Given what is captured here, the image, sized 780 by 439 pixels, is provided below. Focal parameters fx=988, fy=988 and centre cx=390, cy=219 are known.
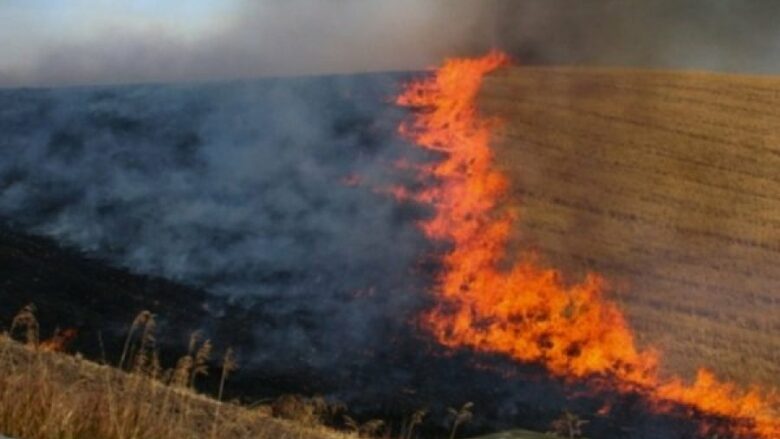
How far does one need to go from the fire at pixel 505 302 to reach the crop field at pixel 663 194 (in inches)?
6.0

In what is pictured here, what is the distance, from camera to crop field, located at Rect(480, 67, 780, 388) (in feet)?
28.7

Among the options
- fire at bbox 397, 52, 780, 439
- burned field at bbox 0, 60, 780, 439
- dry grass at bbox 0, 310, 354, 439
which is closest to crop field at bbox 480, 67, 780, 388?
burned field at bbox 0, 60, 780, 439

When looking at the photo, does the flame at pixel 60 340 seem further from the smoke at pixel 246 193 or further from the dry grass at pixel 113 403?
the smoke at pixel 246 193

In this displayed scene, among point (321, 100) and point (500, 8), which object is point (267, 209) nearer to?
point (321, 100)

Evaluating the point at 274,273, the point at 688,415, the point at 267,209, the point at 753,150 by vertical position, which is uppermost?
the point at 753,150

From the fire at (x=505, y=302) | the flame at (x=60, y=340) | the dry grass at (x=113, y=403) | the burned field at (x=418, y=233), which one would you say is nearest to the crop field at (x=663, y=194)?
the burned field at (x=418, y=233)

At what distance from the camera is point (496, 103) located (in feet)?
36.3

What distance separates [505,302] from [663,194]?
6.42 ft

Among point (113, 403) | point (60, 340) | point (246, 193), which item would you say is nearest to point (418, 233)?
point (246, 193)

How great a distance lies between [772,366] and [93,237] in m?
6.59

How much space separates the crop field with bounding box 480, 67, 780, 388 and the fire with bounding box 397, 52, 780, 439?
153 mm

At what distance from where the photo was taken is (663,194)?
31.9 feet

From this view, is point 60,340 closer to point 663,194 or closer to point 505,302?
point 505,302

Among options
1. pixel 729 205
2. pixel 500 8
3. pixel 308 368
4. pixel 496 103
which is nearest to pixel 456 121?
pixel 496 103
